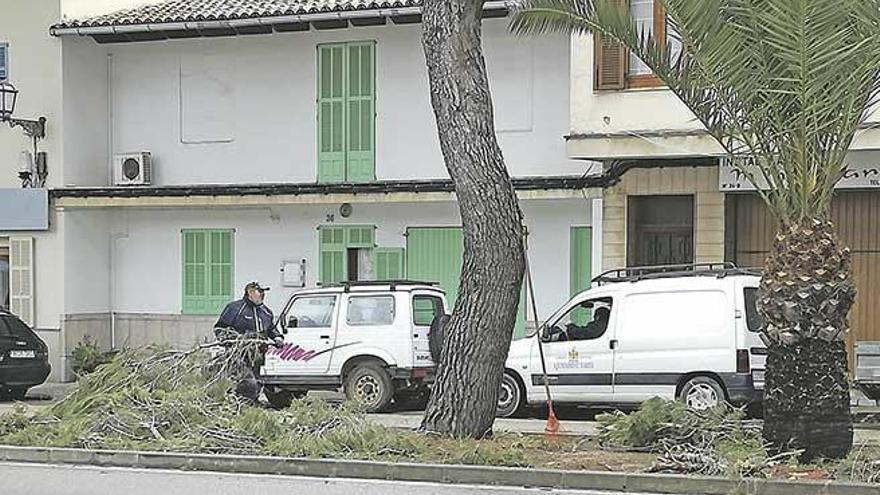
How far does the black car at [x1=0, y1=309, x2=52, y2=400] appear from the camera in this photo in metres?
19.9

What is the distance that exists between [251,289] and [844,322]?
8.56m

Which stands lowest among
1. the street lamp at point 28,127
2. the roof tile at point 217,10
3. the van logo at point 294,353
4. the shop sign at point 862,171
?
the van logo at point 294,353

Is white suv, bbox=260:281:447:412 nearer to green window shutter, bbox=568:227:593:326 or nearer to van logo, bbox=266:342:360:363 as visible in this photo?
van logo, bbox=266:342:360:363

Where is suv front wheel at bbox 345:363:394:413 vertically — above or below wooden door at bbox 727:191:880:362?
below

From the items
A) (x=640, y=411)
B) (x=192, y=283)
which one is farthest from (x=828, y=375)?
(x=192, y=283)

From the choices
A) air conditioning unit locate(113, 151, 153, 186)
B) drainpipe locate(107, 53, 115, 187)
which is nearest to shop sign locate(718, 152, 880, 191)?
air conditioning unit locate(113, 151, 153, 186)

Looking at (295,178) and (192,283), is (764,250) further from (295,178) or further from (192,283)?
(192,283)

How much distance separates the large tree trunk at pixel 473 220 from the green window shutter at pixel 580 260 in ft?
24.4

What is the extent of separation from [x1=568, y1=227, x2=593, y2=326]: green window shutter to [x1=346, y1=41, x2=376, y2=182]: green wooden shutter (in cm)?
357

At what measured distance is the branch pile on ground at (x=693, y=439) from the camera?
10820 mm

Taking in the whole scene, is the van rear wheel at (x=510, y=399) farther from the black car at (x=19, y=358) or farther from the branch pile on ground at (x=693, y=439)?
the black car at (x=19, y=358)

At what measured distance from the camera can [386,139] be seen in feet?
69.6

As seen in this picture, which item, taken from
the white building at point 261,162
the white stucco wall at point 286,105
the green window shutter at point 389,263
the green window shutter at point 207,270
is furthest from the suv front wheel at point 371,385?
the green window shutter at point 207,270

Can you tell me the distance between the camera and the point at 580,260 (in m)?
20.1
